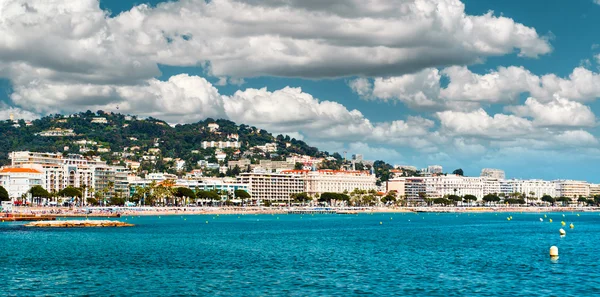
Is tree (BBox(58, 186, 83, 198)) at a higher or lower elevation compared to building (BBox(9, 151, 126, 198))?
lower

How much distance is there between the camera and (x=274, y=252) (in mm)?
56938

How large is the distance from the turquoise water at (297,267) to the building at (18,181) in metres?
110

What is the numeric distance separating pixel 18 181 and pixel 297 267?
143 meters

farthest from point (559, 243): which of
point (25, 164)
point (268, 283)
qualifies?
point (25, 164)

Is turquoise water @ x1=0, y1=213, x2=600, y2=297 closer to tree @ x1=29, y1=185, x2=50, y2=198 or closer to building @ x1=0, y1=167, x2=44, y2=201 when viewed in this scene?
tree @ x1=29, y1=185, x2=50, y2=198

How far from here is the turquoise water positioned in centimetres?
3612

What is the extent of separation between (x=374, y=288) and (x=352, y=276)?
4721mm

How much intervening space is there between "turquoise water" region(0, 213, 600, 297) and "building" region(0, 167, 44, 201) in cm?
11013

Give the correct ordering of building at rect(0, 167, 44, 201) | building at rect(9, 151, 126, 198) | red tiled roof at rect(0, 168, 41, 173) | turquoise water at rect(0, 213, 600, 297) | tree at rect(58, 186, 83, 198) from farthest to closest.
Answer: building at rect(9, 151, 126, 198) < red tiled roof at rect(0, 168, 41, 173) < building at rect(0, 167, 44, 201) < tree at rect(58, 186, 83, 198) < turquoise water at rect(0, 213, 600, 297)

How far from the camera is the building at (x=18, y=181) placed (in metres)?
172

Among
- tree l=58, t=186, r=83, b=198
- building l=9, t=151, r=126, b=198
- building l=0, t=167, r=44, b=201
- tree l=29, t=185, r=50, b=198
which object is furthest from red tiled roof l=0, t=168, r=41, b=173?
tree l=58, t=186, r=83, b=198

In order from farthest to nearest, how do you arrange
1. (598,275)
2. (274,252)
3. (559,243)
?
(559,243), (274,252), (598,275)

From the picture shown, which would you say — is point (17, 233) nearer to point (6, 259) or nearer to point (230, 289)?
point (6, 259)

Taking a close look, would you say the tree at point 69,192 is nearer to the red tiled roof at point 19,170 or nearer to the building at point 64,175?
the building at point 64,175
